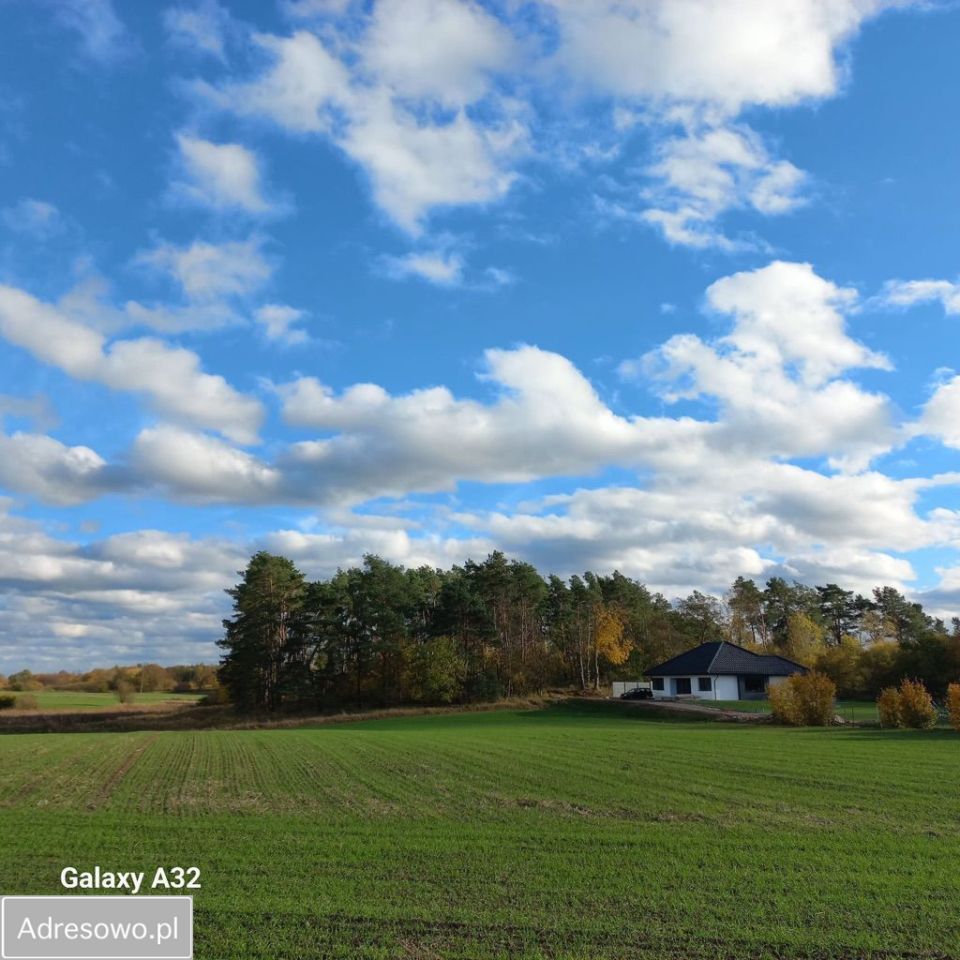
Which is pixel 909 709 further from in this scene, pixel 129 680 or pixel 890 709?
pixel 129 680

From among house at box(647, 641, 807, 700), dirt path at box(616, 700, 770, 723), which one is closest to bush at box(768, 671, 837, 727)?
dirt path at box(616, 700, 770, 723)

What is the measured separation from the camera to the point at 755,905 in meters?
10.3

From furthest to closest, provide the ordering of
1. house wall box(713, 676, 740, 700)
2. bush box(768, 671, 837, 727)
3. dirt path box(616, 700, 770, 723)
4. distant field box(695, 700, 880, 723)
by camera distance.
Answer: house wall box(713, 676, 740, 700) → distant field box(695, 700, 880, 723) → dirt path box(616, 700, 770, 723) → bush box(768, 671, 837, 727)

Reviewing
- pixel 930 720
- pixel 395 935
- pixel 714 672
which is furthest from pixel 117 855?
pixel 714 672

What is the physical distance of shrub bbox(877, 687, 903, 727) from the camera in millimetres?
40375

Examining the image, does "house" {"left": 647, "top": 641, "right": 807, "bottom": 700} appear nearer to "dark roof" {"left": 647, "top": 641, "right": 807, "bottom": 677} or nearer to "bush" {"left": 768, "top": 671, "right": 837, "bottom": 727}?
"dark roof" {"left": 647, "top": 641, "right": 807, "bottom": 677}

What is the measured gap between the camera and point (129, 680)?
11875cm

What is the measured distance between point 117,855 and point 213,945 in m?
5.25

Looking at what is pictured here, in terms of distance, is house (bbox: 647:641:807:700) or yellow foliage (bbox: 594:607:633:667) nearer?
house (bbox: 647:641:807:700)

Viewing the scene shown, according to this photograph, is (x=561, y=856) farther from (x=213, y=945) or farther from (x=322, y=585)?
(x=322, y=585)

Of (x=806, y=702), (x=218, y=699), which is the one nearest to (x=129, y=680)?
(x=218, y=699)

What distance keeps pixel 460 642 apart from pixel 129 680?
64.7 m

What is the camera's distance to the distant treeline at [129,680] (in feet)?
401

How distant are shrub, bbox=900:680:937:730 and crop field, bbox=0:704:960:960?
44.8 feet
